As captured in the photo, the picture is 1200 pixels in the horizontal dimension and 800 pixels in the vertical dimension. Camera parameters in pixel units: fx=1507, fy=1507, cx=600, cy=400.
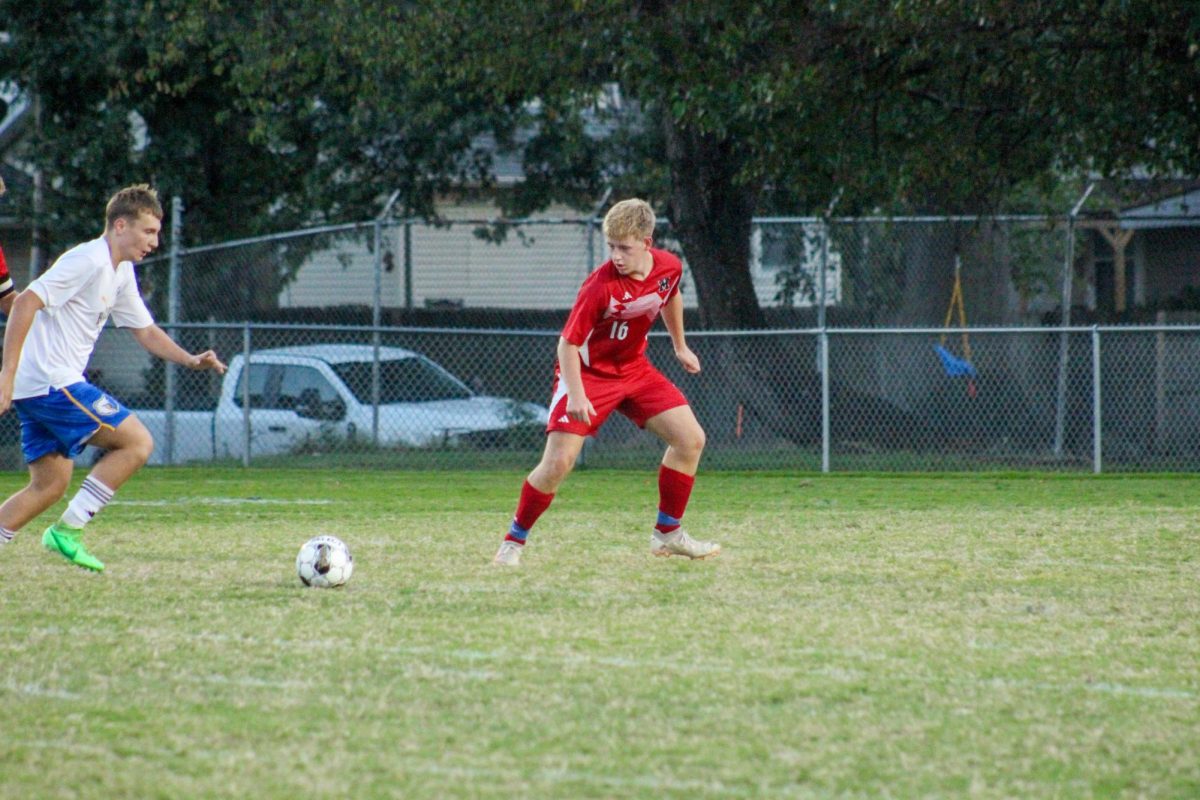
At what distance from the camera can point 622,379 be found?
7895mm

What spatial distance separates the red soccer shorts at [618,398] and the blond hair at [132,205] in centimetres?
218

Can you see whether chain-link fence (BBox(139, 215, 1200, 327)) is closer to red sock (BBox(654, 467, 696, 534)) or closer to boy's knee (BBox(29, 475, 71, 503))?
red sock (BBox(654, 467, 696, 534))

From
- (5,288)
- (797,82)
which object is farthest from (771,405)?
(5,288)

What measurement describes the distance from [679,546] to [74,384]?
10.3ft

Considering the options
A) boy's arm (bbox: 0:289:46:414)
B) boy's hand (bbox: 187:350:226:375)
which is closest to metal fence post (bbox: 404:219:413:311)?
boy's hand (bbox: 187:350:226:375)

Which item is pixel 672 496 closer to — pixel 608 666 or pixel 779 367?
pixel 608 666

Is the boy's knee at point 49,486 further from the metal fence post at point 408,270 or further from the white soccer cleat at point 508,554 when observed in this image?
the metal fence post at point 408,270

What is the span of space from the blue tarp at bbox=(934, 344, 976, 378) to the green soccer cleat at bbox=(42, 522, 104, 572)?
10.1 metres

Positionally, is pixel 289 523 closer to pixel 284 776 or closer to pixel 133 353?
pixel 284 776

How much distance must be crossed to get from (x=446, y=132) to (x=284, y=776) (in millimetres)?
17318

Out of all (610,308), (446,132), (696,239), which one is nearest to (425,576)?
(610,308)

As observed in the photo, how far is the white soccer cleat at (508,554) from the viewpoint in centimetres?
762

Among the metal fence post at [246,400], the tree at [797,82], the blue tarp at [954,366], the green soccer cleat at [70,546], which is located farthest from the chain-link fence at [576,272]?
the green soccer cleat at [70,546]

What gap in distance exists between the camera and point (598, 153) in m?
20.9
